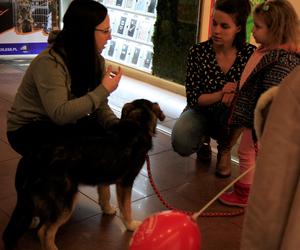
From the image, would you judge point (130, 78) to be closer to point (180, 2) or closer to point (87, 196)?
point (180, 2)

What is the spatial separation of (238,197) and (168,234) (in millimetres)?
1459

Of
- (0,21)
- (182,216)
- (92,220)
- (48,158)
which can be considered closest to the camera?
(182,216)

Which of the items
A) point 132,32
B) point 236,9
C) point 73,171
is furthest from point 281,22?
point 132,32

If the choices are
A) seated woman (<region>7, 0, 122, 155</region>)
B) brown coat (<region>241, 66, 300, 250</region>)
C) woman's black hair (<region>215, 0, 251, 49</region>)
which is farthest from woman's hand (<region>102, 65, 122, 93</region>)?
brown coat (<region>241, 66, 300, 250</region>)

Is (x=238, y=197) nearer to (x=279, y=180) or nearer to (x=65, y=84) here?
(x=65, y=84)

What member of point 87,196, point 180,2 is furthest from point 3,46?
point 87,196

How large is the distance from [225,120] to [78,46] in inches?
44.8

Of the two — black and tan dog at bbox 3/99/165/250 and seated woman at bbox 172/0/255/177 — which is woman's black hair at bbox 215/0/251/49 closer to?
seated woman at bbox 172/0/255/177

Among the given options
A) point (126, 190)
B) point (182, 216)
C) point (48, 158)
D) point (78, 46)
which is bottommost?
point (126, 190)

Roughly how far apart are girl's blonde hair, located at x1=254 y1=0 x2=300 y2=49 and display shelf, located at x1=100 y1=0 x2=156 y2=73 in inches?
109

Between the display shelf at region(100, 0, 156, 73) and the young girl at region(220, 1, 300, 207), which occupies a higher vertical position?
the young girl at region(220, 1, 300, 207)

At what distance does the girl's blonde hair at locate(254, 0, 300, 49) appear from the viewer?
2.42 meters

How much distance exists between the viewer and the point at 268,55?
241 cm

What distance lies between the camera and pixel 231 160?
3312mm
